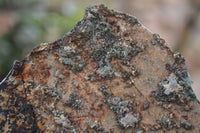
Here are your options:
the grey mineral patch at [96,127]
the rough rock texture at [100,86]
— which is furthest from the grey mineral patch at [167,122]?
the grey mineral patch at [96,127]

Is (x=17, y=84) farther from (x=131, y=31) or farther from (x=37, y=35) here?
(x=37, y=35)

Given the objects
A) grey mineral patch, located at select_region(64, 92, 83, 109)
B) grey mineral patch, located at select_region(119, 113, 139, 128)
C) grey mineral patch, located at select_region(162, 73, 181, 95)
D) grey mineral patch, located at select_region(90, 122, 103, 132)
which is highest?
grey mineral patch, located at select_region(162, 73, 181, 95)

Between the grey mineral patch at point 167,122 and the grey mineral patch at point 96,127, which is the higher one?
the grey mineral patch at point 167,122

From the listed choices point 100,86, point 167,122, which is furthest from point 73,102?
point 167,122

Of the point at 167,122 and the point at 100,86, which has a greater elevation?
the point at 100,86

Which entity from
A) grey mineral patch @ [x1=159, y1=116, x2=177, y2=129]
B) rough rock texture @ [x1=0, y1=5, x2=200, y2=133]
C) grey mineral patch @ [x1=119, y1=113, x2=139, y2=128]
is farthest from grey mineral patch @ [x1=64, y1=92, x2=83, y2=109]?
grey mineral patch @ [x1=159, y1=116, x2=177, y2=129]

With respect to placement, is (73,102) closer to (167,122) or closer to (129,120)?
(129,120)

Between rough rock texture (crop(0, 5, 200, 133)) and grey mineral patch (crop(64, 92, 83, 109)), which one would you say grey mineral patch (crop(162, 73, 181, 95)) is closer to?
rough rock texture (crop(0, 5, 200, 133))

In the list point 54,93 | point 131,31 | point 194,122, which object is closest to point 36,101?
point 54,93

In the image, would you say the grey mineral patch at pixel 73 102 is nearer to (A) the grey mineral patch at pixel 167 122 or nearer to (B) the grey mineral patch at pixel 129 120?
(B) the grey mineral patch at pixel 129 120
